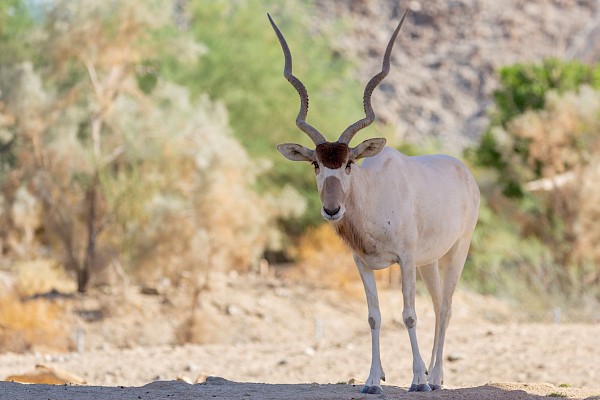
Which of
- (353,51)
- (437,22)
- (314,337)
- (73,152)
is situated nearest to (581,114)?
(314,337)

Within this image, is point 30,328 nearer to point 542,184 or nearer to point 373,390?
point 373,390

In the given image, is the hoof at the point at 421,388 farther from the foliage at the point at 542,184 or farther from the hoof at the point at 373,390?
the foliage at the point at 542,184

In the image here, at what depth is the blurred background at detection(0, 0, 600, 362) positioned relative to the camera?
69.2 ft

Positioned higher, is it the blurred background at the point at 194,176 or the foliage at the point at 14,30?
the foliage at the point at 14,30

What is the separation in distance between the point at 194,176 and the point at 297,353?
777 cm

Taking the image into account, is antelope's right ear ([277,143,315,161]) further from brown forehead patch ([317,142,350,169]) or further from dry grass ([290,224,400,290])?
dry grass ([290,224,400,290])

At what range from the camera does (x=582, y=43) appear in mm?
56938

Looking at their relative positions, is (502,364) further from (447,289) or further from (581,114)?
(581,114)

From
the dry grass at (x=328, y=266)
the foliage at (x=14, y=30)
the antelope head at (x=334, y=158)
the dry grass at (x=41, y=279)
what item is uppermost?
the foliage at (x=14, y=30)

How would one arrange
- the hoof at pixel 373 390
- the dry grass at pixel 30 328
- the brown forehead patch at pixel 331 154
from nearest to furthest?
1. the brown forehead patch at pixel 331 154
2. the hoof at pixel 373 390
3. the dry grass at pixel 30 328

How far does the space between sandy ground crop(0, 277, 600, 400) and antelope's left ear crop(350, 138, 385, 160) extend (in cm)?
180

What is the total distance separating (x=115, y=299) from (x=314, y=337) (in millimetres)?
3806

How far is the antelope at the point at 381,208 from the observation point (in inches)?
316

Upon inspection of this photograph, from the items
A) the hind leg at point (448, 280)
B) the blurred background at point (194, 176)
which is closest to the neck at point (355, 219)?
the hind leg at point (448, 280)
